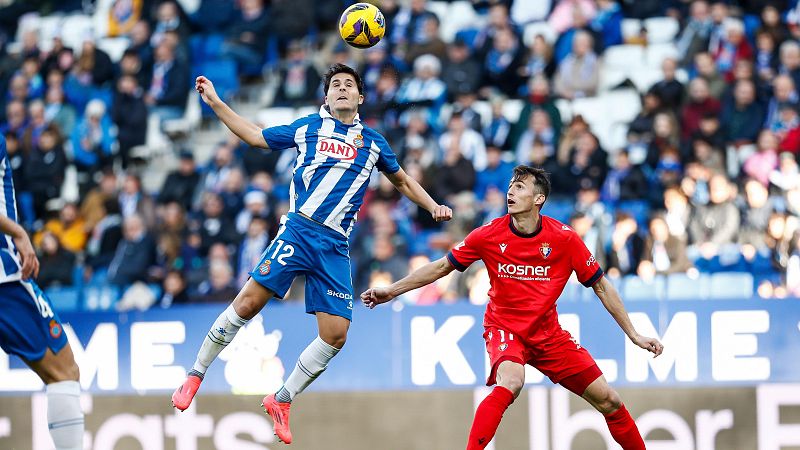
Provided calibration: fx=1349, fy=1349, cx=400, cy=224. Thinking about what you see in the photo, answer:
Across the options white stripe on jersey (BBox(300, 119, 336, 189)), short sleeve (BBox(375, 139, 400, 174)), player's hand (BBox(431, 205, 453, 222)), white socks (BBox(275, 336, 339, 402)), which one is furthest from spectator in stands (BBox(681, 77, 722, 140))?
white socks (BBox(275, 336, 339, 402))

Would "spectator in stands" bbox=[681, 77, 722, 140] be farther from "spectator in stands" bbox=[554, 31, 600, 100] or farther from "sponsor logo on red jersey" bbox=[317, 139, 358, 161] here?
"sponsor logo on red jersey" bbox=[317, 139, 358, 161]

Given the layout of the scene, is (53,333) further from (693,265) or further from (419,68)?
(419,68)

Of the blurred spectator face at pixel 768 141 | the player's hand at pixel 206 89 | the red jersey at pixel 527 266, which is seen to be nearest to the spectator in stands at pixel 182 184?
the blurred spectator face at pixel 768 141

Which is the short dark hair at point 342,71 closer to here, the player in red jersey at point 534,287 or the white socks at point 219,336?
the player in red jersey at point 534,287

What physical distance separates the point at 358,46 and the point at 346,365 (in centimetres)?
281

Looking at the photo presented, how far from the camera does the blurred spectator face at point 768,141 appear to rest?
44.5 ft

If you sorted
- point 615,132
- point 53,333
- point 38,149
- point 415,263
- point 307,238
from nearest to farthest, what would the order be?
point 53,333 < point 307,238 < point 415,263 < point 615,132 < point 38,149

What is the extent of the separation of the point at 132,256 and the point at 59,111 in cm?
322

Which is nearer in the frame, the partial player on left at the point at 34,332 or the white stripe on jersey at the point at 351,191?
the partial player on left at the point at 34,332

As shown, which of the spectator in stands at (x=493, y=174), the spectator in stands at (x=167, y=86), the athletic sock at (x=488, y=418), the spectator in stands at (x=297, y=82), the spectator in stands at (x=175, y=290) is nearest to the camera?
the athletic sock at (x=488, y=418)

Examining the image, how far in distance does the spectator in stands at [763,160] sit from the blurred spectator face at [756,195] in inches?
20.2

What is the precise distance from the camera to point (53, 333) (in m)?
7.12

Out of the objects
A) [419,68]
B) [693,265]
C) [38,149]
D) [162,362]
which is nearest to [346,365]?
[162,362]

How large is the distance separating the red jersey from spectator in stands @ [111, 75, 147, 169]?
837cm
